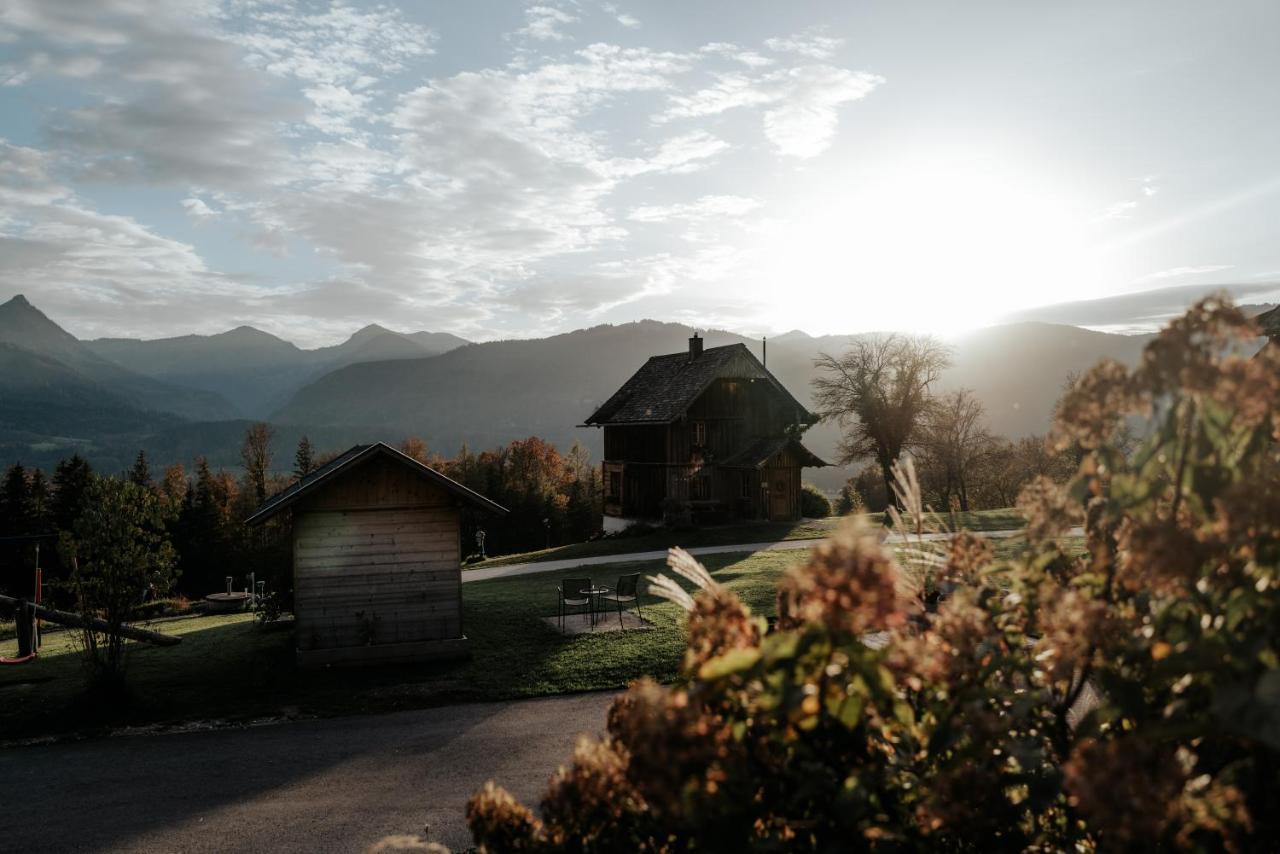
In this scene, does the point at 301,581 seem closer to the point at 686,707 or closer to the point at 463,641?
the point at 463,641

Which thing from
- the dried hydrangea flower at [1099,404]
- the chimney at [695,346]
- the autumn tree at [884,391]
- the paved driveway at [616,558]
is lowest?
the paved driveway at [616,558]

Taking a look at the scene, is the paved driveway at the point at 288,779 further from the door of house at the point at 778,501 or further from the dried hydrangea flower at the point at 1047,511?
the door of house at the point at 778,501

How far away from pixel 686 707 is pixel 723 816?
0.35 meters

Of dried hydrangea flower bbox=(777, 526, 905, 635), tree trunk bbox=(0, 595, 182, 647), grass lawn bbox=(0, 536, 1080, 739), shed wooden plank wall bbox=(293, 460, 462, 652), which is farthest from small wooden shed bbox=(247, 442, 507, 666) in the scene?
dried hydrangea flower bbox=(777, 526, 905, 635)

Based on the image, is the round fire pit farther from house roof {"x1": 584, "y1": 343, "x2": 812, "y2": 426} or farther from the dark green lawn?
house roof {"x1": 584, "y1": 343, "x2": 812, "y2": 426}

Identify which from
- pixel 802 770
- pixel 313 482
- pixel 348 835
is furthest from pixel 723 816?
pixel 313 482

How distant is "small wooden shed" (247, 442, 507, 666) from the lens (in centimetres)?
1588

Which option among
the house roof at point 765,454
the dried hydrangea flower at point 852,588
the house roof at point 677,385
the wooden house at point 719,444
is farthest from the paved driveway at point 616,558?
the dried hydrangea flower at point 852,588

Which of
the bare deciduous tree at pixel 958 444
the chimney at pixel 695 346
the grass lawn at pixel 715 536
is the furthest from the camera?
the bare deciduous tree at pixel 958 444

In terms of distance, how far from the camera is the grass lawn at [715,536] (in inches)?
1315

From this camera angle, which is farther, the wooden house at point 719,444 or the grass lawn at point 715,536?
the wooden house at point 719,444

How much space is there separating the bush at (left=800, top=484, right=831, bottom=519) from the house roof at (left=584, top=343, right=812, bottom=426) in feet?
22.0

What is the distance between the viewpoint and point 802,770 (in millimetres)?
2039

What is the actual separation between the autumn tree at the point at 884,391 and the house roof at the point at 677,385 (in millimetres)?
6691
